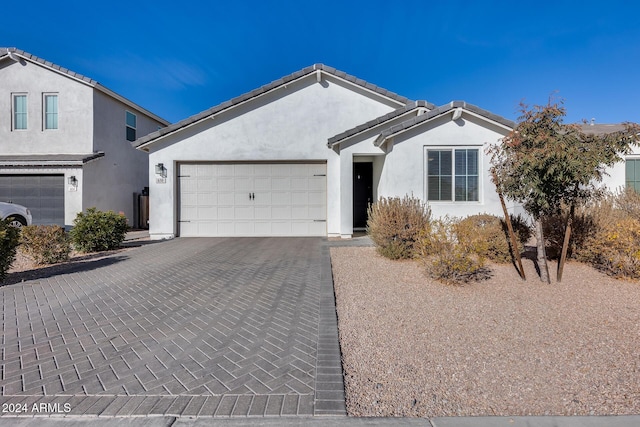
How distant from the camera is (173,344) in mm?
3535

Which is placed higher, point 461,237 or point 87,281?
point 461,237

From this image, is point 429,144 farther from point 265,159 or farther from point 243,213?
point 243,213

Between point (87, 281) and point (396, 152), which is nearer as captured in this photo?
point (87, 281)

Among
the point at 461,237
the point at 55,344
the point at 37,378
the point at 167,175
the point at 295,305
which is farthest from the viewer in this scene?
the point at 167,175

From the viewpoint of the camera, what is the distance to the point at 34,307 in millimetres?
4750

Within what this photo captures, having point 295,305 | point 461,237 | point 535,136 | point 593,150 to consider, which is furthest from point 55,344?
point 593,150

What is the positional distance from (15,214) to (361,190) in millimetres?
13093

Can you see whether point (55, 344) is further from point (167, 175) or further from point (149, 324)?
point (167, 175)

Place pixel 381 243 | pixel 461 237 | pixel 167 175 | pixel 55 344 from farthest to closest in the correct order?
pixel 167 175, pixel 381 243, pixel 461 237, pixel 55 344

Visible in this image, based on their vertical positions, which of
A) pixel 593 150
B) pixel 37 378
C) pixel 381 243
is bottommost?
pixel 37 378

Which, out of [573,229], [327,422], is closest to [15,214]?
[327,422]

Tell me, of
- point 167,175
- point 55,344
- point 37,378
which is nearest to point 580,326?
point 37,378

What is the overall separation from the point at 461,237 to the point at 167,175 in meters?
10.3

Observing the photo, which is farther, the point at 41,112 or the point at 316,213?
the point at 41,112
